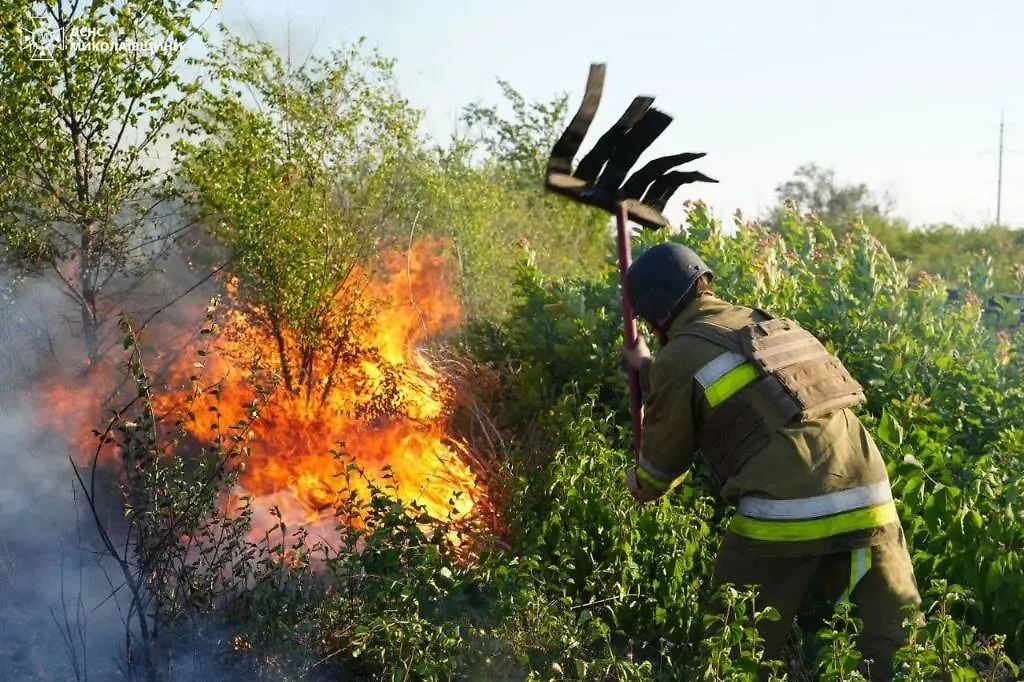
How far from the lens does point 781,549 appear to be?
144 inches

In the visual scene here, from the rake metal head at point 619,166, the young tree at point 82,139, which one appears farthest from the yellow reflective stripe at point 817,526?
the young tree at point 82,139

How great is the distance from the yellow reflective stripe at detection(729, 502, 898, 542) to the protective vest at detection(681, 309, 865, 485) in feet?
0.74

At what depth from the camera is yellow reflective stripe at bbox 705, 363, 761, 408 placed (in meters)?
3.64

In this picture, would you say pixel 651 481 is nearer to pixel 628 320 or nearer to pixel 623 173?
pixel 628 320

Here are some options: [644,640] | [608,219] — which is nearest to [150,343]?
[644,640]

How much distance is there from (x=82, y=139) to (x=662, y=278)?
556cm

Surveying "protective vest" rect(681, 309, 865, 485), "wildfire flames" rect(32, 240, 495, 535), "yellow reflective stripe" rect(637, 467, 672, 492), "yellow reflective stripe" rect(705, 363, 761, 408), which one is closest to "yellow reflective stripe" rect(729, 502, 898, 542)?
"protective vest" rect(681, 309, 865, 485)

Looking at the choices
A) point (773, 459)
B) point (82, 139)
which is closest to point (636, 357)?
point (773, 459)

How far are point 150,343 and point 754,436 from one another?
23.8 ft

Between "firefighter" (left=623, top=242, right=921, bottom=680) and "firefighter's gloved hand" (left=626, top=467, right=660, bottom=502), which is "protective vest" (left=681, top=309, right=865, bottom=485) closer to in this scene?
"firefighter" (left=623, top=242, right=921, bottom=680)

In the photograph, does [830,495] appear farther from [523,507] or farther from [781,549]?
[523,507]

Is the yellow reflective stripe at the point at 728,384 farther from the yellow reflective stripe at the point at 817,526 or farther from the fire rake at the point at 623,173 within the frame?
the fire rake at the point at 623,173

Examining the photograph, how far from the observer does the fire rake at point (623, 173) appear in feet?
13.1

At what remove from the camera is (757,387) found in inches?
143
